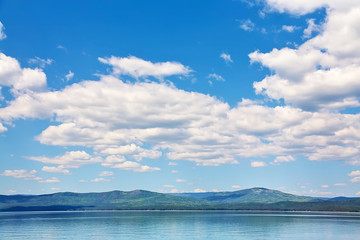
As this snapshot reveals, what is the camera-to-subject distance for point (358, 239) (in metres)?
130

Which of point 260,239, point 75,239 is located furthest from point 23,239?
point 260,239

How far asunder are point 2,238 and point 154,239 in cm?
6141

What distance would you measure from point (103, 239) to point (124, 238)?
8.28 m

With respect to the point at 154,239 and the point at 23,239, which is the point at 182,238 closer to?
the point at 154,239

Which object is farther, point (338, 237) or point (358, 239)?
point (338, 237)

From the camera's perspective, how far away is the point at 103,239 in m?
138

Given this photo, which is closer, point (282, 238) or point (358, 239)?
point (358, 239)

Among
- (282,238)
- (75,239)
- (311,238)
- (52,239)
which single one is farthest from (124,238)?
(311,238)

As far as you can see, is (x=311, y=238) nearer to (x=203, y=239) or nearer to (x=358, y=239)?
(x=358, y=239)

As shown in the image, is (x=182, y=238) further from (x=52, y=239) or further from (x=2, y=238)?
(x=2, y=238)

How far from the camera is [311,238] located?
13688 centimetres

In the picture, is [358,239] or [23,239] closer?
[358,239]

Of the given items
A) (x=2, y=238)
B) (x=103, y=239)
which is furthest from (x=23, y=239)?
(x=103, y=239)

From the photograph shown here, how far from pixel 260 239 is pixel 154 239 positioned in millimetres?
40984
